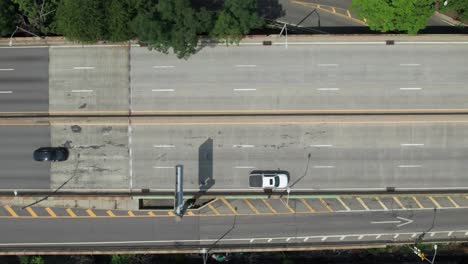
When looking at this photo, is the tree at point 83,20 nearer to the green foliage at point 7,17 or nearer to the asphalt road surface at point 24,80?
the asphalt road surface at point 24,80

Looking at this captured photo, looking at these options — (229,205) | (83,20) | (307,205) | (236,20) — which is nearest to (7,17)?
(83,20)

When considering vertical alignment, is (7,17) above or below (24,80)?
above

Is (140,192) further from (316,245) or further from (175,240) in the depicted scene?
(316,245)

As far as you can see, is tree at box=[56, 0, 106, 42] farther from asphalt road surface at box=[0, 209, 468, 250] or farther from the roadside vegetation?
asphalt road surface at box=[0, 209, 468, 250]

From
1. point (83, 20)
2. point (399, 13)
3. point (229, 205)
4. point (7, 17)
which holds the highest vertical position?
point (399, 13)

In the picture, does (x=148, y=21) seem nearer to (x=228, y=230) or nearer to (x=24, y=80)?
(x=24, y=80)

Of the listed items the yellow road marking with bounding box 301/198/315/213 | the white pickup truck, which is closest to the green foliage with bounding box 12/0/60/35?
the white pickup truck
